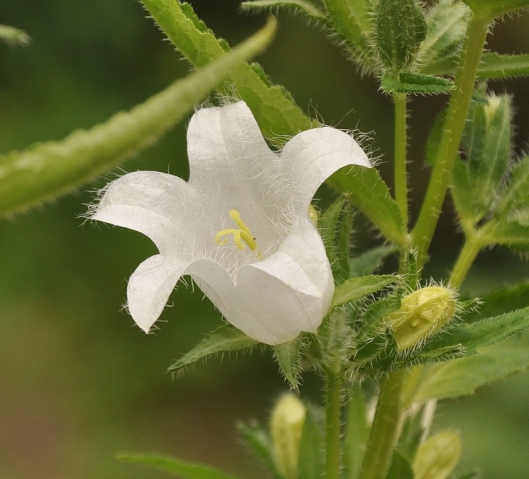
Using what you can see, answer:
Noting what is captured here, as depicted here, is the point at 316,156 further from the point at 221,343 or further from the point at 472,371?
the point at 472,371

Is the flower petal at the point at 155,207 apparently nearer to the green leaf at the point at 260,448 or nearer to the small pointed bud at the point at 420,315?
the small pointed bud at the point at 420,315

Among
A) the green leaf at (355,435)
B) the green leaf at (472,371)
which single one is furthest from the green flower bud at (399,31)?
the green leaf at (355,435)

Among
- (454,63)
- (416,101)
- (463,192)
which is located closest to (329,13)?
(454,63)

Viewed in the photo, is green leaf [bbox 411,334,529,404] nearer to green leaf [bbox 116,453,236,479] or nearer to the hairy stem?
the hairy stem

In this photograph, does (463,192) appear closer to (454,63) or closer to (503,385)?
(454,63)

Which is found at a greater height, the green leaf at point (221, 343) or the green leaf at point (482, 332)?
the green leaf at point (221, 343)

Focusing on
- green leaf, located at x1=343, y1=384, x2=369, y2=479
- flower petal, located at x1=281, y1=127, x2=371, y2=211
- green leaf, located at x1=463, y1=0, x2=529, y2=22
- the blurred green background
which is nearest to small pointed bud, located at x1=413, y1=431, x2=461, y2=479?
green leaf, located at x1=343, y1=384, x2=369, y2=479
